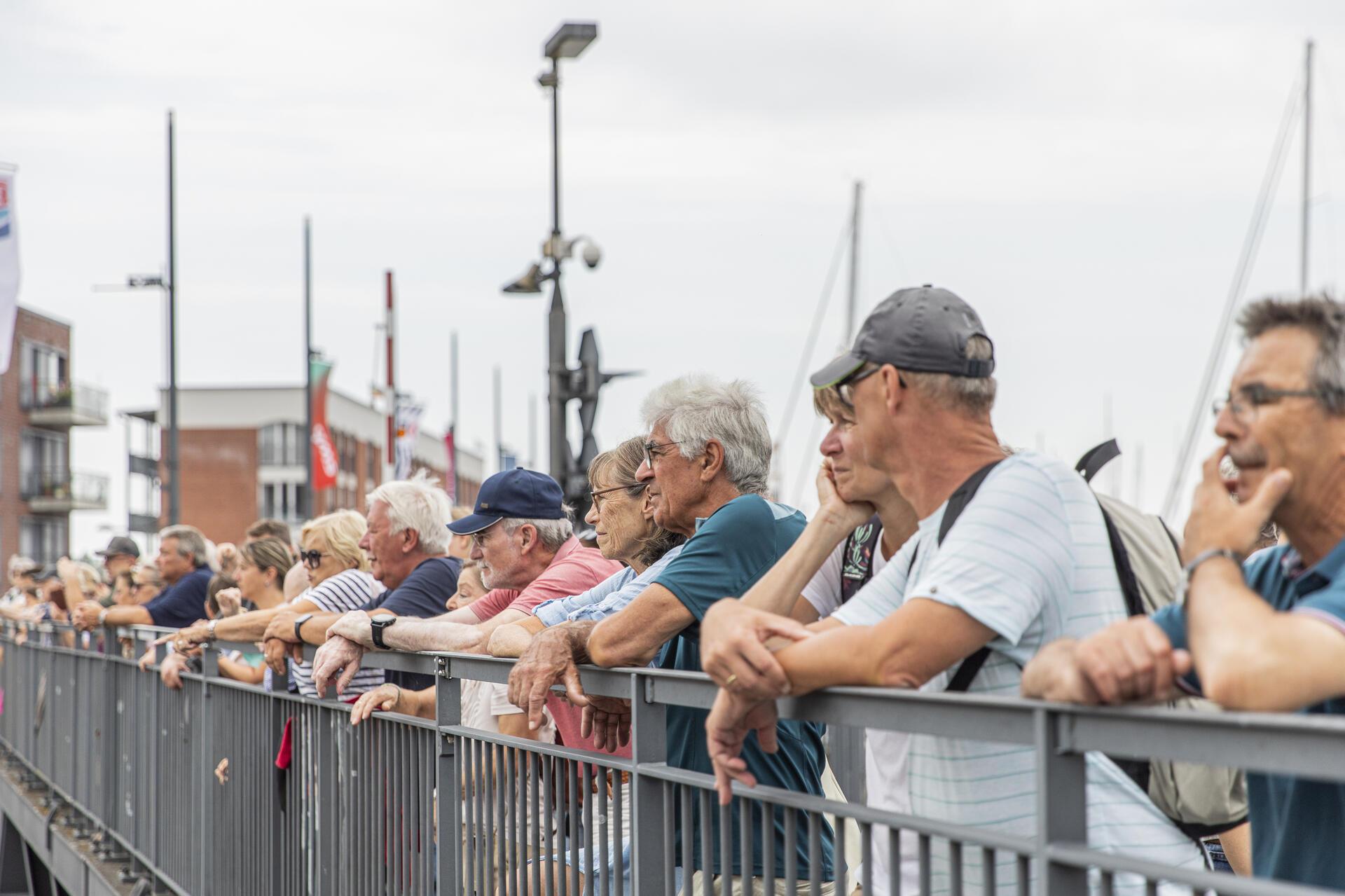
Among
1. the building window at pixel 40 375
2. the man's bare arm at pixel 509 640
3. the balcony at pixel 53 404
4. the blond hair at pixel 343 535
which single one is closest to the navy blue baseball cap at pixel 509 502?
the man's bare arm at pixel 509 640

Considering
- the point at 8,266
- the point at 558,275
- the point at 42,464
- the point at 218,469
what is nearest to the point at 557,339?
the point at 558,275

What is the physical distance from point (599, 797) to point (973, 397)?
1459 millimetres

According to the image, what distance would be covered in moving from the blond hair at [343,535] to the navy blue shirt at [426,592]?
0.81 metres

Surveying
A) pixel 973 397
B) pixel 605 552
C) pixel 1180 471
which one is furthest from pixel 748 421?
pixel 1180 471

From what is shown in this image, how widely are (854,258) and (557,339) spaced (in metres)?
22.9

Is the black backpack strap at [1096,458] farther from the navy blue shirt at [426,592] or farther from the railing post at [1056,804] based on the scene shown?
the navy blue shirt at [426,592]

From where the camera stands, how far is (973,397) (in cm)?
318

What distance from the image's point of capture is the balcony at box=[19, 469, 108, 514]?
72.5 meters

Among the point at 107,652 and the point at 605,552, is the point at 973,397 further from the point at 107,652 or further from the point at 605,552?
the point at 107,652

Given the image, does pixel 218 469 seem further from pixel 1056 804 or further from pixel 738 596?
pixel 1056 804

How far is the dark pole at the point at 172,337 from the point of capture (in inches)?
924

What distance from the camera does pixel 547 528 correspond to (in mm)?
6316

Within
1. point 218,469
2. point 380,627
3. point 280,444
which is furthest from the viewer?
point 280,444

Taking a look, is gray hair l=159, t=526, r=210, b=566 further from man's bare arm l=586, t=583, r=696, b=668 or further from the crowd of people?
man's bare arm l=586, t=583, r=696, b=668
